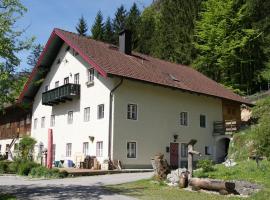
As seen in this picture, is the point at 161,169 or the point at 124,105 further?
the point at 124,105

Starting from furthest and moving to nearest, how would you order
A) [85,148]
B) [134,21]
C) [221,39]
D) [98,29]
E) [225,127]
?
[98,29] → [134,21] → [221,39] → [225,127] → [85,148]

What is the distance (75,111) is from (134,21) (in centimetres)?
3656

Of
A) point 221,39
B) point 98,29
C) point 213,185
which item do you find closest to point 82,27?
point 98,29

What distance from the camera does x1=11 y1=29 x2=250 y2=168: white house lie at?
27875mm

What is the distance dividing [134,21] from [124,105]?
39466 mm

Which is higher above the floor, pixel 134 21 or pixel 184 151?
pixel 134 21

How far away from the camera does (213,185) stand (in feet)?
47.6

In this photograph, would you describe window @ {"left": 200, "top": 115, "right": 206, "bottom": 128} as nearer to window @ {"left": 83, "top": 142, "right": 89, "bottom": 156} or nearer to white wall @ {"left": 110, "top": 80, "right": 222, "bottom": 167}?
white wall @ {"left": 110, "top": 80, "right": 222, "bottom": 167}

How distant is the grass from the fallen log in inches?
11.5

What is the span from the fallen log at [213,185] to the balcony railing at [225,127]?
1773cm

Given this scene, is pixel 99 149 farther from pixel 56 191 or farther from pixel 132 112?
pixel 56 191

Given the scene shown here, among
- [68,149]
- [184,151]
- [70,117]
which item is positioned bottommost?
[184,151]

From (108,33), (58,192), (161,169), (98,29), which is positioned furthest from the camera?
(98,29)

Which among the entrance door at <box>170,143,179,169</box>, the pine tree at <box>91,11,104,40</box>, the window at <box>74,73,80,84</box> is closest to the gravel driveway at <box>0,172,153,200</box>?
the entrance door at <box>170,143,179,169</box>
